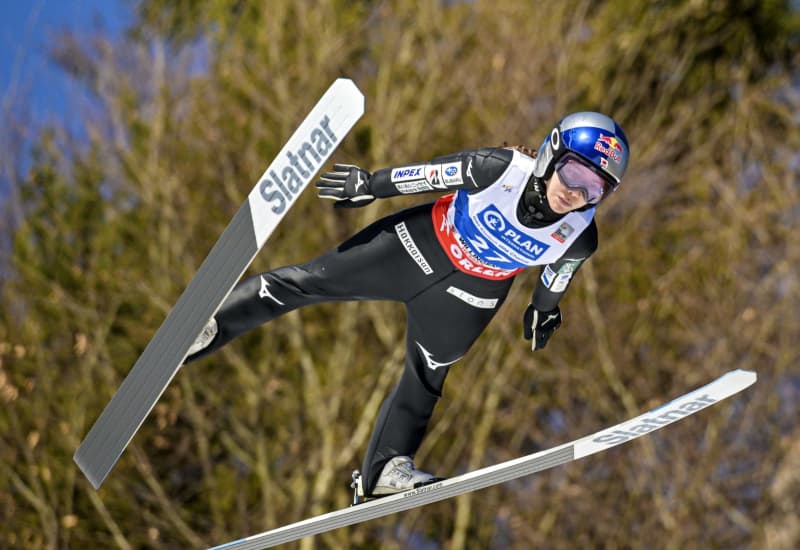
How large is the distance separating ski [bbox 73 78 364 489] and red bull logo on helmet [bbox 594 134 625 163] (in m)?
0.84

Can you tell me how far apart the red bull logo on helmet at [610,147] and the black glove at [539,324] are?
2.82ft

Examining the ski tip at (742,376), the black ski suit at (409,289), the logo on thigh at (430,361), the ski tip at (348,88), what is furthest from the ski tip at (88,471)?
the ski tip at (742,376)

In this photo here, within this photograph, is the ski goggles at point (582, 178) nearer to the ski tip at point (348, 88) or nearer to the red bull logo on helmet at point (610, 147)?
the red bull logo on helmet at point (610, 147)

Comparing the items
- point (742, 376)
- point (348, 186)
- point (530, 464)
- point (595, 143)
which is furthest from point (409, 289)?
point (742, 376)

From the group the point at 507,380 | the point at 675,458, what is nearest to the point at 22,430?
the point at 507,380

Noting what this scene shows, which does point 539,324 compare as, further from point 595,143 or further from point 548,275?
point 595,143

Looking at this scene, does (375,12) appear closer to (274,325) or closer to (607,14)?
(274,325)

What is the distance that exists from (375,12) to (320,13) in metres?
0.64

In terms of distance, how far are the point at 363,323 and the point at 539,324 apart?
7.65m

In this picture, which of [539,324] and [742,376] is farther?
[539,324]

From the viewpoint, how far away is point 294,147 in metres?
4.30

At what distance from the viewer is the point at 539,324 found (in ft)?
15.5

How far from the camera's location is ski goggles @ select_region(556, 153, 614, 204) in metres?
4.11

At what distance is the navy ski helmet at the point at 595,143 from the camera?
4.07m
